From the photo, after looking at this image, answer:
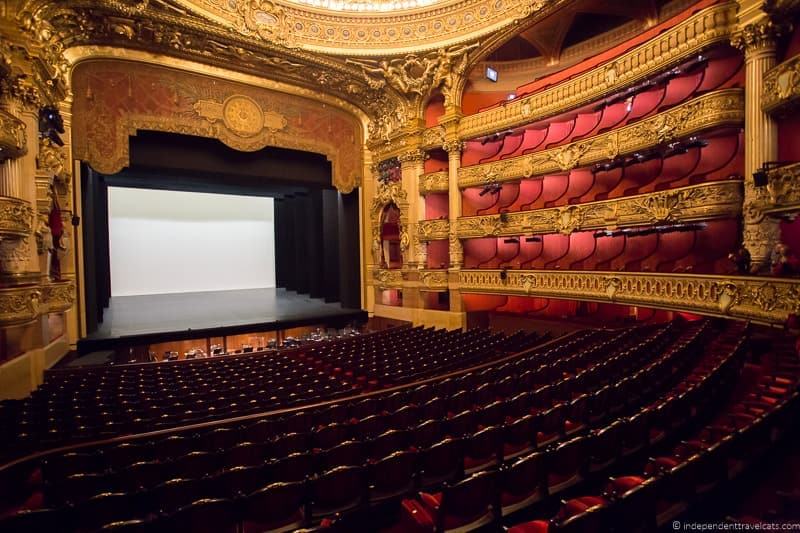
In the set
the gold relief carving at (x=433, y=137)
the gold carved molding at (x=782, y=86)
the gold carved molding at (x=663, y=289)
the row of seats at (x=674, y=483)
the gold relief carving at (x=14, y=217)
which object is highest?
the gold relief carving at (x=433, y=137)

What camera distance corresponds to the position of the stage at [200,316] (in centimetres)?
870

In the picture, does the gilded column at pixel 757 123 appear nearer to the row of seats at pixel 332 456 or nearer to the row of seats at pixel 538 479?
the row of seats at pixel 538 479

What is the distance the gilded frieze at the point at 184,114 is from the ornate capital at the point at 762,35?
32.8 feet

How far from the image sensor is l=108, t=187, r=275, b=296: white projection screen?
14.3m

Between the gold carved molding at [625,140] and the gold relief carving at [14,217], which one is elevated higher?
the gold carved molding at [625,140]

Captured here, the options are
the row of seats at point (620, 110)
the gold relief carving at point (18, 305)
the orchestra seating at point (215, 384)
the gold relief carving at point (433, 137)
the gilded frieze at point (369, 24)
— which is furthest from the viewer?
the gold relief carving at point (433, 137)

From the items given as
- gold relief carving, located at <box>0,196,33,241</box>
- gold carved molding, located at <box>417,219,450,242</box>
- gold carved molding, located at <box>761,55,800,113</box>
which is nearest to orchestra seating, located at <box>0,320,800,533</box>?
gold carved molding, located at <box>761,55,800,113</box>

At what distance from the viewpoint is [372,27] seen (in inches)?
441

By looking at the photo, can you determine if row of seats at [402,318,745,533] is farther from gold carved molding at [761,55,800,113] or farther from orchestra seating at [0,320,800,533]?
gold carved molding at [761,55,800,113]

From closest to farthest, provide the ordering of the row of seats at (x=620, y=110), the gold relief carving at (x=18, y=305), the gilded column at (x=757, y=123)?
the gold relief carving at (x=18, y=305) → the gilded column at (x=757, y=123) → the row of seats at (x=620, y=110)

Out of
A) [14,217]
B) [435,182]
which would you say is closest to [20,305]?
[14,217]

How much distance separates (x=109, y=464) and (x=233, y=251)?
1445cm

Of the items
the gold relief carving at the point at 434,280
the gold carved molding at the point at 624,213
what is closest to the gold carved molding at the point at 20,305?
the gold relief carving at the point at 434,280

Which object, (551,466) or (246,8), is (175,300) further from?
(551,466)
